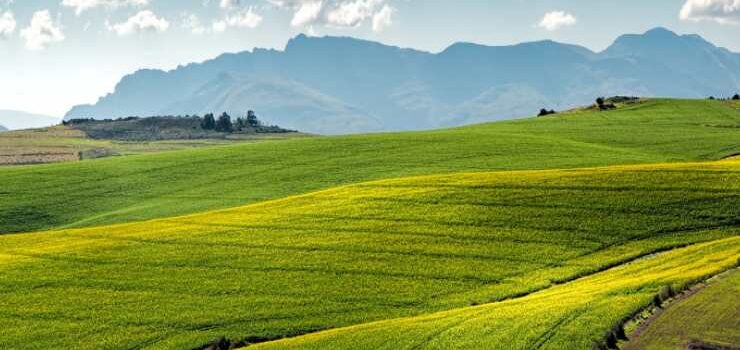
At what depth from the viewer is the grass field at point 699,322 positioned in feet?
85.3

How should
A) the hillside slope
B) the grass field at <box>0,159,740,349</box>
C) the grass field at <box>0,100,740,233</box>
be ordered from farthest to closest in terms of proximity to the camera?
the grass field at <box>0,100,740,233</box> → the grass field at <box>0,159,740,349</box> → the hillside slope

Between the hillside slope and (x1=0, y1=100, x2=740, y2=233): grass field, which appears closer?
the hillside slope

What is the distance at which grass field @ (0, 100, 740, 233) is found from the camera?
69.7 meters

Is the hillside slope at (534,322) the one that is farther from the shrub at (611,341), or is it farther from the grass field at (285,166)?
the grass field at (285,166)

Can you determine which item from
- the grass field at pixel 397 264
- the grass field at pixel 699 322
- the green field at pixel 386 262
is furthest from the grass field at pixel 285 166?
the grass field at pixel 699 322

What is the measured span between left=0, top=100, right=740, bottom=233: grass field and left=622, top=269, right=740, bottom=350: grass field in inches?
1700

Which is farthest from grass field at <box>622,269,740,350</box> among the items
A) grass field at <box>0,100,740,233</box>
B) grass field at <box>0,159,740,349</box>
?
grass field at <box>0,100,740,233</box>

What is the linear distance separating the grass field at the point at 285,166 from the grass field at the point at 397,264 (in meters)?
14.1

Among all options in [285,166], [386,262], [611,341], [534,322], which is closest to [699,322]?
[611,341]

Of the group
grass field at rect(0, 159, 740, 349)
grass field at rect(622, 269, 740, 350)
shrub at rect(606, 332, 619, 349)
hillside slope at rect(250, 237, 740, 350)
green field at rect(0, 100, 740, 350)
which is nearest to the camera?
grass field at rect(622, 269, 740, 350)

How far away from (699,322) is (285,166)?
2359 inches

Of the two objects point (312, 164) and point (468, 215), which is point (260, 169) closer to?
point (312, 164)

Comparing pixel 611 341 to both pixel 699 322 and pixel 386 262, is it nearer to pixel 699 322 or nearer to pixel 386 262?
pixel 699 322

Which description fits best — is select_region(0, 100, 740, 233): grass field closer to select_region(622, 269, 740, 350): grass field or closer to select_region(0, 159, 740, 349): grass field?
select_region(0, 159, 740, 349): grass field
